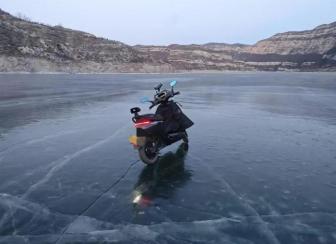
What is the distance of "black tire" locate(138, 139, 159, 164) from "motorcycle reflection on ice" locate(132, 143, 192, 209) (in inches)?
4.6

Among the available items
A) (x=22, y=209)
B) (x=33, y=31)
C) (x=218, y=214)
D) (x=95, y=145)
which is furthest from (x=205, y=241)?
(x=33, y=31)

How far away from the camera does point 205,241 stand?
4.73 meters

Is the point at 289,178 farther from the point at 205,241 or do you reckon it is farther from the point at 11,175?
the point at 11,175

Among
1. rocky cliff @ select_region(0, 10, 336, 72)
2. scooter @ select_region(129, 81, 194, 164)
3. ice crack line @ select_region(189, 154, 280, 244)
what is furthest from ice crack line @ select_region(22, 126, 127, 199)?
rocky cliff @ select_region(0, 10, 336, 72)

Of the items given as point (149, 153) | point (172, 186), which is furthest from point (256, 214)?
point (149, 153)

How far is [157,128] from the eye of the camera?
326 inches

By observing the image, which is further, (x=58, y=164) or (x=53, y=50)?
(x=53, y=50)

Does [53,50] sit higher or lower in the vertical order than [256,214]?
lower

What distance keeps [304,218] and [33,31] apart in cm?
8719

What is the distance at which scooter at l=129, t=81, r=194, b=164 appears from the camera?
7969 millimetres

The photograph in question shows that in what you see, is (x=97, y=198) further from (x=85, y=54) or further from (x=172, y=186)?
(x=85, y=54)

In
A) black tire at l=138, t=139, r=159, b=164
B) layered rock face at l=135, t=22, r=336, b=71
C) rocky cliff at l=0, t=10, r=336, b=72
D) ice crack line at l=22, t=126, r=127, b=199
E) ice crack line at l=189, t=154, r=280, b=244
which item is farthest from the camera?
layered rock face at l=135, t=22, r=336, b=71

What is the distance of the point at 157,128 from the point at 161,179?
1473 millimetres

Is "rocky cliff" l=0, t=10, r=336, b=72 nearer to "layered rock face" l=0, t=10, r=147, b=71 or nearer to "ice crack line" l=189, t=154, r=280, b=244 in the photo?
"layered rock face" l=0, t=10, r=147, b=71
